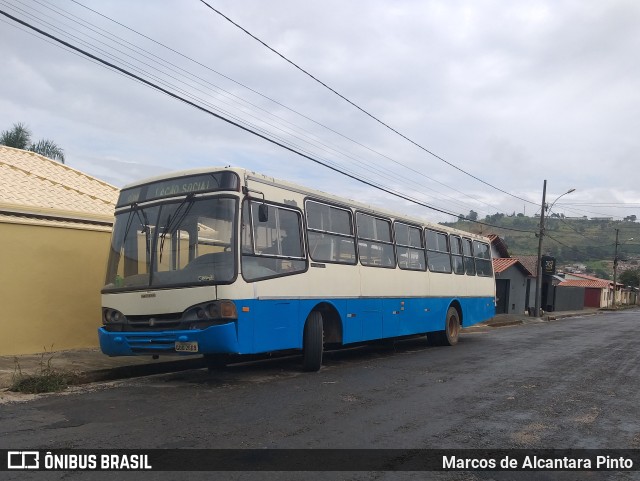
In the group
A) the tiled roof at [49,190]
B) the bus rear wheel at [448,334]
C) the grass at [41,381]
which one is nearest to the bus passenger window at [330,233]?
the grass at [41,381]

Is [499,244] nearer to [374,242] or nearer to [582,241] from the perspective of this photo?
[374,242]

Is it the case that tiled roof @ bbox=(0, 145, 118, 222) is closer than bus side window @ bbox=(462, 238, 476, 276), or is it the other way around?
tiled roof @ bbox=(0, 145, 118, 222)

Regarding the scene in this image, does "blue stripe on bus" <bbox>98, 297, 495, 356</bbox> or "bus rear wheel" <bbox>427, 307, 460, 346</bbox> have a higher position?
"blue stripe on bus" <bbox>98, 297, 495, 356</bbox>

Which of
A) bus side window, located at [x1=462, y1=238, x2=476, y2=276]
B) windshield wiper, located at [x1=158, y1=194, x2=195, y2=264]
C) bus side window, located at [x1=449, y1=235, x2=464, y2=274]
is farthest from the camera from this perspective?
bus side window, located at [x1=462, y1=238, x2=476, y2=276]

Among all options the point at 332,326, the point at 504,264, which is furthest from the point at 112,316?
the point at 504,264

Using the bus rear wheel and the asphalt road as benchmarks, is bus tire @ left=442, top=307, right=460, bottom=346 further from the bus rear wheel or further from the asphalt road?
the asphalt road

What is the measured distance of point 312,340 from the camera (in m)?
9.52

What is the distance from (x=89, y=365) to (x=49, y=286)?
2.32 meters

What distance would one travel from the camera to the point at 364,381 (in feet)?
29.8

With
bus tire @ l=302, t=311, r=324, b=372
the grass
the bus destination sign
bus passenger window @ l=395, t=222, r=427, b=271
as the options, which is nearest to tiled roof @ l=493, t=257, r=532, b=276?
bus passenger window @ l=395, t=222, r=427, b=271

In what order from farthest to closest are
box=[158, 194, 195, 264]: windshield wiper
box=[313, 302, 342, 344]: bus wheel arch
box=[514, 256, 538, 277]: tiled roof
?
box=[514, 256, 538, 277]: tiled roof < box=[313, 302, 342, 344]: bus wheel arch < box=[158, 194, 195, 264]: windshield wiper

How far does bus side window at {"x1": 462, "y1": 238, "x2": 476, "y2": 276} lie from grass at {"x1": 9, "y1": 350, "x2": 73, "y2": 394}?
38.9 feet

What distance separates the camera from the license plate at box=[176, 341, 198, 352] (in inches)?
307

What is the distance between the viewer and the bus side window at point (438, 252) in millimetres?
14578
